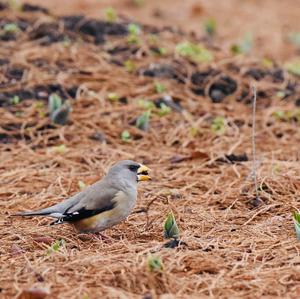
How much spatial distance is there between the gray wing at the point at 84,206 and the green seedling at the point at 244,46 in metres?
5.89

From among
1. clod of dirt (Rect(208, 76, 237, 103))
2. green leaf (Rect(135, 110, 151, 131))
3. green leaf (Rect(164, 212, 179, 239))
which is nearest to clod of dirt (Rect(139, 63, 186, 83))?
clod of dirt (Rect(208, 76, 237, 103))

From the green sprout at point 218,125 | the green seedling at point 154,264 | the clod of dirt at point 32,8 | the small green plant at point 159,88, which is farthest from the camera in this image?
the clod of dirt at point 32,8

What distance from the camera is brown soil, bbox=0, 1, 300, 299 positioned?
473cm

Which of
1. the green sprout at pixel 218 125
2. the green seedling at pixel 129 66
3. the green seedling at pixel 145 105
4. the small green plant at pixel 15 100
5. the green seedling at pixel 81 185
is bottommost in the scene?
the green seedling at pixel 81 185

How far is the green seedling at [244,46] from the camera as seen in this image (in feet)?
37.0

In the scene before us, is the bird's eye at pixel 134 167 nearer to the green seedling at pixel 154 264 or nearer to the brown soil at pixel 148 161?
the brown soil at pixel 148 161

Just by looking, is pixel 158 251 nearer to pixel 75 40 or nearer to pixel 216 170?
pixel 216 170

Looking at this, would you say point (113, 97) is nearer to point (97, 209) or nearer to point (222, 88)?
point (222, 88)

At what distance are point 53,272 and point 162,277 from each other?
0.60m

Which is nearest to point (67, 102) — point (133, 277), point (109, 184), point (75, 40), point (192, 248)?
point (75, 40)

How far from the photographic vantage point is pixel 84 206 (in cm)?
564

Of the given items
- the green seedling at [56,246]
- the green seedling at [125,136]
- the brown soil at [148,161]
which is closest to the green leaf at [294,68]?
the brown soil at [148,161]

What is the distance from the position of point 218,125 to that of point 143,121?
83 centimetres

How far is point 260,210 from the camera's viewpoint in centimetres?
629
